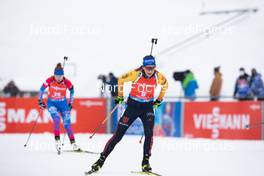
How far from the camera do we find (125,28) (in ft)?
97.2

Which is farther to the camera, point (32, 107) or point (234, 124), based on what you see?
point (32, 107)

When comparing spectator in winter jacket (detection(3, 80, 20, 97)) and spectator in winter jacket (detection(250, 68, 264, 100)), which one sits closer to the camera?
spectator in winter jacket (detection(250, 68, 264, 100))

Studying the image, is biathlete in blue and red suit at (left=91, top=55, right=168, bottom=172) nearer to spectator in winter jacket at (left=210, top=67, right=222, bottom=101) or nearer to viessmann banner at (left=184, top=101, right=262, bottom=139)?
viessmann banner at (left=184, top=101, right=262, bottom=139)

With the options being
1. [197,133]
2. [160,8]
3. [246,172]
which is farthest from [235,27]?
[246,172]

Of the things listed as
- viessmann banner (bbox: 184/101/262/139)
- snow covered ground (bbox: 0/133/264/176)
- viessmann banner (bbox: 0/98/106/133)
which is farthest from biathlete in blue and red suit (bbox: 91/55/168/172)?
viessmann banner (bbox: 0/98/106/133)

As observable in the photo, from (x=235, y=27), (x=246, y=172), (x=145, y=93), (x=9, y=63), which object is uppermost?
(x=235, y=27)

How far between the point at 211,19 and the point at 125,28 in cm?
423

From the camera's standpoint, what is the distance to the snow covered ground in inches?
388

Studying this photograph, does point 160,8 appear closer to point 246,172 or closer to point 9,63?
point 9,63

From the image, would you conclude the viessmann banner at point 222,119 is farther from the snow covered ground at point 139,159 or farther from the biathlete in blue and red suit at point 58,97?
the biathlete in blue and red suit at point 58,97

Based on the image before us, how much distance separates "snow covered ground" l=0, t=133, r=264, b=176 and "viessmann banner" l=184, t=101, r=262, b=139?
1.49 m

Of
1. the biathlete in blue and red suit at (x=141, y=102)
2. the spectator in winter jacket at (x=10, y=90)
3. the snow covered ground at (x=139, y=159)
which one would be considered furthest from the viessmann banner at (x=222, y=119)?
the biathlete in blue and red suit at (x=141, y=102)

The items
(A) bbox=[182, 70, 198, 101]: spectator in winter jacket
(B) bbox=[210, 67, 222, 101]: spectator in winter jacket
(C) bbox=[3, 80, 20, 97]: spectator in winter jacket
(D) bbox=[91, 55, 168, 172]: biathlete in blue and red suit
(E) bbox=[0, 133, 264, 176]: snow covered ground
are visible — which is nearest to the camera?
(D) bbox=[91, 55, 168, 172]: biathlete in blue and red suit

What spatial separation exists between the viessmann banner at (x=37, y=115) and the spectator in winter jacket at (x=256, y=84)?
5.17 m
